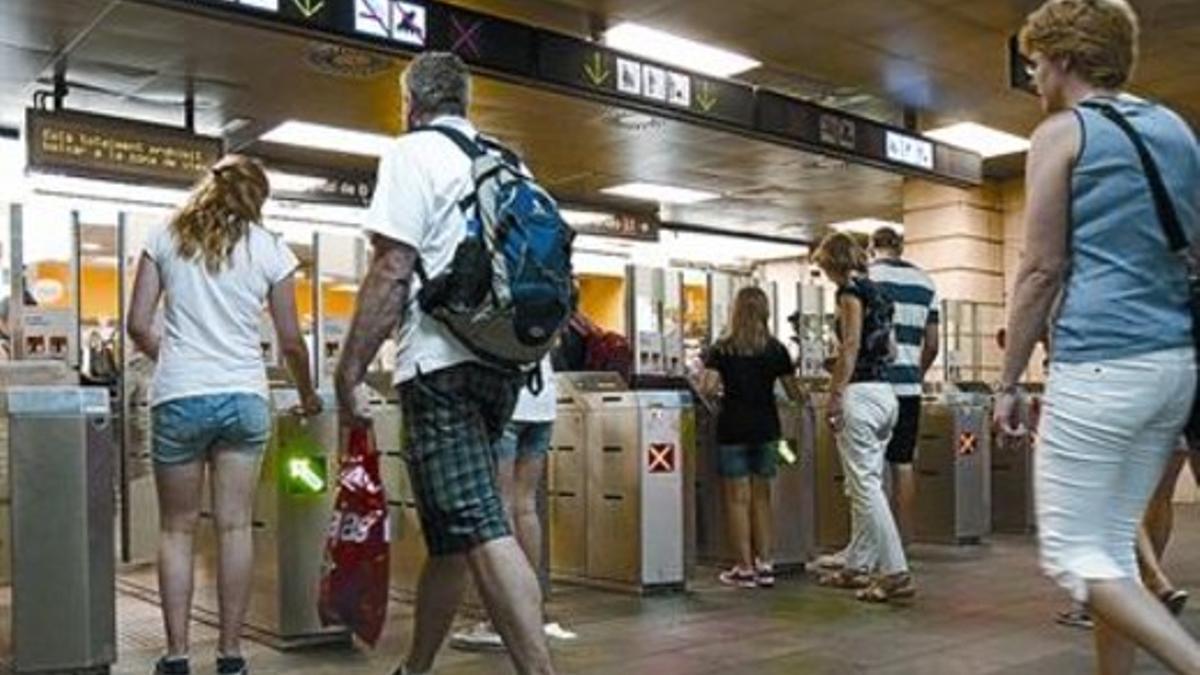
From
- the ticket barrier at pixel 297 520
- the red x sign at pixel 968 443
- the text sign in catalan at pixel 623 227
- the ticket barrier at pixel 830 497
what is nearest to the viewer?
the ticket barrier at pixel 297 520

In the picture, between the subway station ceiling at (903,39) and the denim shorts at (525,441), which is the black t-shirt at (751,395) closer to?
the denim shorts at (525,441)

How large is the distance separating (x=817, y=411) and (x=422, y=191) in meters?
4.18

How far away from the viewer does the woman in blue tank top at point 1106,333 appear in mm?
2145

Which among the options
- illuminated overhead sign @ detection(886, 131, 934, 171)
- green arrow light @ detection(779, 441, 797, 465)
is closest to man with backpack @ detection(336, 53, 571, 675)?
green arrow light @ detection(779, 441, 797, 465)

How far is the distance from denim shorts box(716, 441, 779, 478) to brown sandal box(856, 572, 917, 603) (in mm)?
702

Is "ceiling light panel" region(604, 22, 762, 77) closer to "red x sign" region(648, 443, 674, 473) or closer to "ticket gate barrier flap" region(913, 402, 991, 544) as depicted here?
"red x sign" region(648, 443, 674, 473)

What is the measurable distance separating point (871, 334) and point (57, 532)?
3.02 meters

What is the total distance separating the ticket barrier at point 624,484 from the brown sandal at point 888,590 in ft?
2.64

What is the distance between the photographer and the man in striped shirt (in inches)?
211

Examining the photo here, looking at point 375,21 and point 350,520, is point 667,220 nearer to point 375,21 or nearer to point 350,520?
point 375,21

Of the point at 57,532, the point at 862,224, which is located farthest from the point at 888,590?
the point at 862,224

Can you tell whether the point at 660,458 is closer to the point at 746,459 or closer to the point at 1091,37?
the point at 746,459

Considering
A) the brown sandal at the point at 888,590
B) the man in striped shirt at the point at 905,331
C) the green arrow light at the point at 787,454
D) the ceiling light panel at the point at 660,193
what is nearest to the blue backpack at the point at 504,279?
the brown sandal at the point at 888,590

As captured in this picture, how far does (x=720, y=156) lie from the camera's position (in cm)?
972
